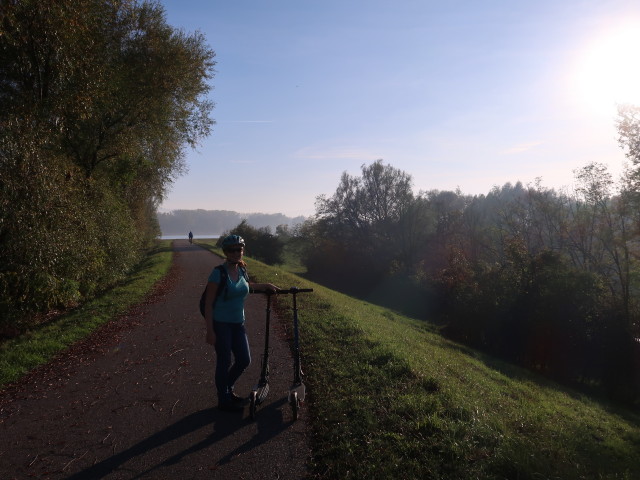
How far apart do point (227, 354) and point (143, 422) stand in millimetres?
1206

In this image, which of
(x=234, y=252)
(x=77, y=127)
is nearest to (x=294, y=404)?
(x=234, y=252)

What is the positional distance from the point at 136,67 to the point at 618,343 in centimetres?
2414

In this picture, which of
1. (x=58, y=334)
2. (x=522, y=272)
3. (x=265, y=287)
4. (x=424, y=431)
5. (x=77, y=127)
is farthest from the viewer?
(x=522, y=272)

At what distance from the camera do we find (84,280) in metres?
14.3

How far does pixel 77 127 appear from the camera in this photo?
48.5ft

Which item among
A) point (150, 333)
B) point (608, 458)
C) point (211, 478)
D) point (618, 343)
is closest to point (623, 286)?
point (618, 343)

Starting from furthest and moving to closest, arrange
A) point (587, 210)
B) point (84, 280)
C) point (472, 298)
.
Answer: point (587, 210), point (472, 298), point (84, 280)

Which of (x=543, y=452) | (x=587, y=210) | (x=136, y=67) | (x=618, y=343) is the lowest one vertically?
(x=618, y=343)

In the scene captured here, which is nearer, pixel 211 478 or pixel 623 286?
pixel 211 478

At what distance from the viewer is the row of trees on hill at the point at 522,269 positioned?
70.7ft

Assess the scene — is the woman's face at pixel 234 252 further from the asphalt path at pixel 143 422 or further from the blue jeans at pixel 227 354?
the asphalt path at pixel 143 422

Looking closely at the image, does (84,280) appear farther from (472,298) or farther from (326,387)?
(472,298)

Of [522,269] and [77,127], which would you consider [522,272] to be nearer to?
[522,269]

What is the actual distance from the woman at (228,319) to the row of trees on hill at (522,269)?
20.5 meters
